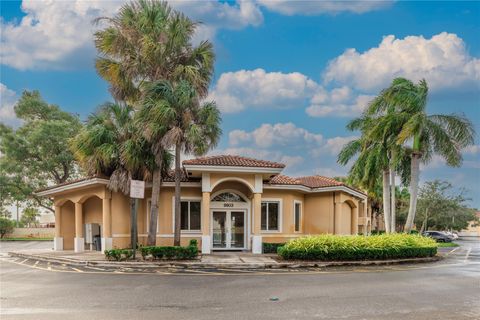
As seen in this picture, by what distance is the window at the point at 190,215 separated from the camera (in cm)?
2445

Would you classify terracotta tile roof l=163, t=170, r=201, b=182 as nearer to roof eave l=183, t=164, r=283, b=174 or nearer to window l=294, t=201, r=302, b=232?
roof eave l=183, t=164, r=283, b=174

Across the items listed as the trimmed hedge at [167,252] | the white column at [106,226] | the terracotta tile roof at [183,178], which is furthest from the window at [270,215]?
the white column at [106,226]

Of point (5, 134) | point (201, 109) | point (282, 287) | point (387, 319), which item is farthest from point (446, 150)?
point (5, 134)

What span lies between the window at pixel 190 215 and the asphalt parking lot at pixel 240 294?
Result: 754 cm

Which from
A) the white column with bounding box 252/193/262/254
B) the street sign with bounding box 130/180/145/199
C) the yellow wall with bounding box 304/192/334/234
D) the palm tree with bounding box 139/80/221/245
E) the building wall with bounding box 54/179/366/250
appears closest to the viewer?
the street sign with bounding box 130/180/145/199

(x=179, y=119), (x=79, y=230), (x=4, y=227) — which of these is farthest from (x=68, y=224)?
(x=4, y=227)

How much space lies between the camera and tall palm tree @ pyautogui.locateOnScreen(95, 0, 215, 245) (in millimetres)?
21422

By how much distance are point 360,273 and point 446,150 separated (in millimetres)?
11551

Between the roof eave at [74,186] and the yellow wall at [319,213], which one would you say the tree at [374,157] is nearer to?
the yellow wall at [319,213]

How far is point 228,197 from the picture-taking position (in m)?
25.3

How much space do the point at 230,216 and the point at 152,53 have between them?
32.1ft

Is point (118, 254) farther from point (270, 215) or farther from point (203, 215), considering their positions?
point (270, 215)

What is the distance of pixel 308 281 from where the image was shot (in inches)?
563

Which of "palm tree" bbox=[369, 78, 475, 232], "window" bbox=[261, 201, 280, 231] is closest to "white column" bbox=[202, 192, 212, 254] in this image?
"window" bbox=[261, 201, 280, 231]
